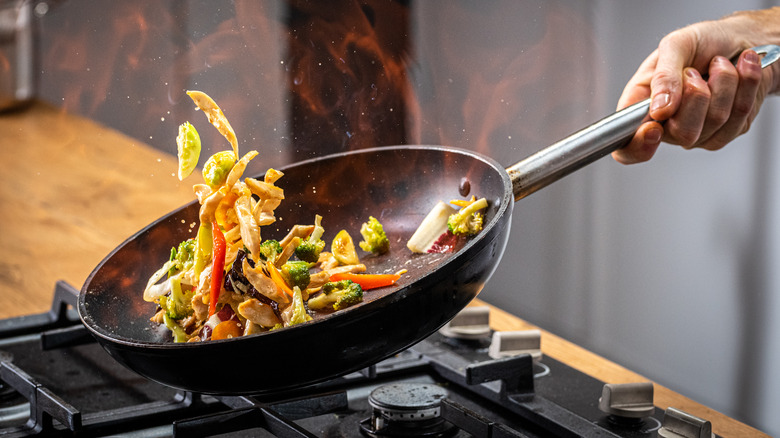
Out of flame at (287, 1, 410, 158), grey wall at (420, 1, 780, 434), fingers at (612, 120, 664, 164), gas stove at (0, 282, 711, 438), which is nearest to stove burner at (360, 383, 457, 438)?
gas stove at (0, 282, 711, 438)

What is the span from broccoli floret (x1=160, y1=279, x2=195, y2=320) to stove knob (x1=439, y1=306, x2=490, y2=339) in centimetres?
46

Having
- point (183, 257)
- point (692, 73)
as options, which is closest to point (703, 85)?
point (692, 73)

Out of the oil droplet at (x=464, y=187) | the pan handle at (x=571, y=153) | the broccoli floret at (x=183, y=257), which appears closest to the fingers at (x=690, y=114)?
the pan handle at (x=571, y=153)

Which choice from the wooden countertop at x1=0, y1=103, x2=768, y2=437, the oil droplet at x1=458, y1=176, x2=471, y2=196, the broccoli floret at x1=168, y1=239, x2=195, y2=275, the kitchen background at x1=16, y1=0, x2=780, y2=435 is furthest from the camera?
the kitchen background at x1=16, y1=0, x2=780, y2=435

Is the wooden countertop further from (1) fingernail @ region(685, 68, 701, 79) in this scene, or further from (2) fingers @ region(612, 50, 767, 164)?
(1) fingernail @ region(685, 68, 701, 79)

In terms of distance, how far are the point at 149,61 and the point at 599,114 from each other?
5.75 feet

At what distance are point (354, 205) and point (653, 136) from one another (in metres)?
0.43

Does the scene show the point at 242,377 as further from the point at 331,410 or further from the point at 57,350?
the point at 57,350

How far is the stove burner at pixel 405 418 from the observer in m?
0.98

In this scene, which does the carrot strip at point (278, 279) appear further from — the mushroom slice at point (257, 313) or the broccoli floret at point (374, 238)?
the broccoli floret at point (374, 238)

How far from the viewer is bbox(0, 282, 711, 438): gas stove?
0.94m

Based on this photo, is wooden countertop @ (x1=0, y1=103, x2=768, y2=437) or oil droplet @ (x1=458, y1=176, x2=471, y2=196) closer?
oil droplet @ (x1=458, y1=176, x2=471, y2=196)

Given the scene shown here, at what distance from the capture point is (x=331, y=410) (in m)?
1.01

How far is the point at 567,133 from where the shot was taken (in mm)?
2002
